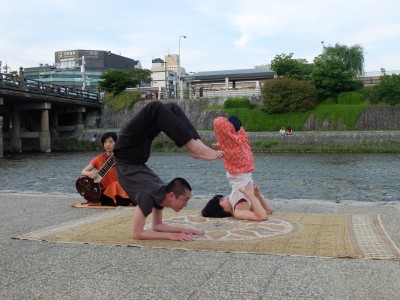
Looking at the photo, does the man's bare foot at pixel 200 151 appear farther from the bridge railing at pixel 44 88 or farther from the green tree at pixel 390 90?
the green tree at pixel 390 90

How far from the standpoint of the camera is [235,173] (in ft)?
22.6

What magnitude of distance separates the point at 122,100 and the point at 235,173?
150 ft

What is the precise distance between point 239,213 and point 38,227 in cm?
273

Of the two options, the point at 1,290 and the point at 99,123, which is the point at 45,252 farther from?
the point at 99,123

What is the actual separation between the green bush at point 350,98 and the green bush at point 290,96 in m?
2.37

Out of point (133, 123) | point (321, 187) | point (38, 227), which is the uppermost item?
point (133, 123)

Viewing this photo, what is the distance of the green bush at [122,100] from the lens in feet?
166

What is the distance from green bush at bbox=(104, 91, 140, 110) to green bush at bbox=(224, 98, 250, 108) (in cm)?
1023

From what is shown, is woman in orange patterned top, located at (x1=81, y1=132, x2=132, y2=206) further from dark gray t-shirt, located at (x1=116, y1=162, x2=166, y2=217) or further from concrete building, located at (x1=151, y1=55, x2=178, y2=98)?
concrete building, located at (x1=151, y1=55, x2=178, y2=98)

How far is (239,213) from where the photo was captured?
6.61m

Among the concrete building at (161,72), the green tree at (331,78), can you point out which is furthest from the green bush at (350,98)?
the concrete building at (161,72)

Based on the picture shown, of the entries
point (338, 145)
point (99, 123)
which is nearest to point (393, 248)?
point (338, 145)

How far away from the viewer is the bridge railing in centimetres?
3384

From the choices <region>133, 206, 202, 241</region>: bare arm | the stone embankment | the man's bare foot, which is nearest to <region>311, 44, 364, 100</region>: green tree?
the stone embankment
